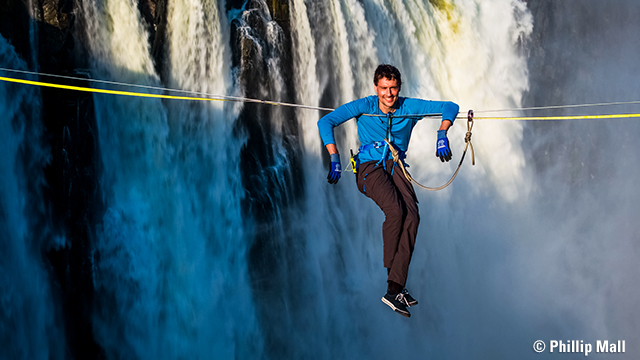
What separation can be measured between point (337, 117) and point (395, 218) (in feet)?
3.31

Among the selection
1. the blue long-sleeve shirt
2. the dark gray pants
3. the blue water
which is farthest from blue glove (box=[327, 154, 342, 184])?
the blue water

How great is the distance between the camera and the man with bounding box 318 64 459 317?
4.89 metres

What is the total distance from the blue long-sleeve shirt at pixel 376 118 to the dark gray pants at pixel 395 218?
0.26 m

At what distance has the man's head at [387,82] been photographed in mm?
4855

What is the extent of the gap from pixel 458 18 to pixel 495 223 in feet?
26.4

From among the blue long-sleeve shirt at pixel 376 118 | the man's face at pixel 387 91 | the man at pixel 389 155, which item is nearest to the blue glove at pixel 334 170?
the man at pixel 389 155

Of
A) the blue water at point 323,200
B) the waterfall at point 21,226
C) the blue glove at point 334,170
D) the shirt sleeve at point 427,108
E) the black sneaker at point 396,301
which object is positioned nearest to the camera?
the black sneaker at point 396,301

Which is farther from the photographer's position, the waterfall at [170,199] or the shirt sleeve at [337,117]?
the waterfall at [170,199]

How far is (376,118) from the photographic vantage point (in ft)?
17.1

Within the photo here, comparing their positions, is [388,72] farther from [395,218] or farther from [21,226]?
[21,226]

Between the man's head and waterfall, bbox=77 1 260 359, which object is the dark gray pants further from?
waterfall, bbox=77 1 260 359

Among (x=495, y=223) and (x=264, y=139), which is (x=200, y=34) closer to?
(x=264, y=139)

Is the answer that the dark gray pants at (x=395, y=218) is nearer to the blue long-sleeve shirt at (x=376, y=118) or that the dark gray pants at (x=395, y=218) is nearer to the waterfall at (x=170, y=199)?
the blue long-sleeve shirt at (x=376, y=118)
